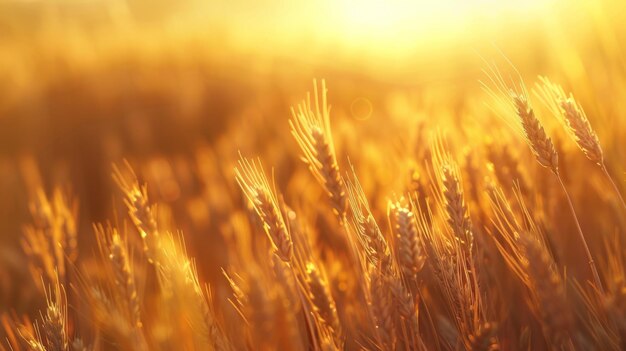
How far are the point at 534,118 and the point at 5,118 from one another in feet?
9.01

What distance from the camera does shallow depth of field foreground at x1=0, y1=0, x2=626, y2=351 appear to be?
3.21 feet

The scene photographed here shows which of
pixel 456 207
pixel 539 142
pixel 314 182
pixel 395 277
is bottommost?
pixel 314 182

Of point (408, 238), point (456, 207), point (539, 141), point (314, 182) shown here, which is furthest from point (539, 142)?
point (314, 182)

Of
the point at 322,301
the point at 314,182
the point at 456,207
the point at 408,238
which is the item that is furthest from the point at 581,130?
the point at 314,182

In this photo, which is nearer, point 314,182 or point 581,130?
point 581,130

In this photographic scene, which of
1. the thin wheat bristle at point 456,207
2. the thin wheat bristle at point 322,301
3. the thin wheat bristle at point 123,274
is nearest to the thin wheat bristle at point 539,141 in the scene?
the thin wheat bristle at point 456,207

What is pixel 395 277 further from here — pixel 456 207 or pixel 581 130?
pixel 581 130

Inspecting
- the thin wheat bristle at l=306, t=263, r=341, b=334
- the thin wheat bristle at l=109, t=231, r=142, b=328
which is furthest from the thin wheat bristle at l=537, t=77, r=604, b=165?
the thin wheat bristle at l=109, t=231, r=142, b=328

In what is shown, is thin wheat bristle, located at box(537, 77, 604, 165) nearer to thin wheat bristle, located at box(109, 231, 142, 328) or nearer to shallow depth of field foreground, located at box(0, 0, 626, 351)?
shallow depth of field foreground, located at box(0, 0, 626, 351)

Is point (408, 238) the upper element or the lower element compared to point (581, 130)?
lower

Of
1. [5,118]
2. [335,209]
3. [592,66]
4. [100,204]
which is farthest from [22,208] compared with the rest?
[592,66]

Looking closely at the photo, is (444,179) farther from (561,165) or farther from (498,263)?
(561,165)

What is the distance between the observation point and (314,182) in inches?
81.8

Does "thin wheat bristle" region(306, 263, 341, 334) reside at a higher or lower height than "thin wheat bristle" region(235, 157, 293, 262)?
lower
